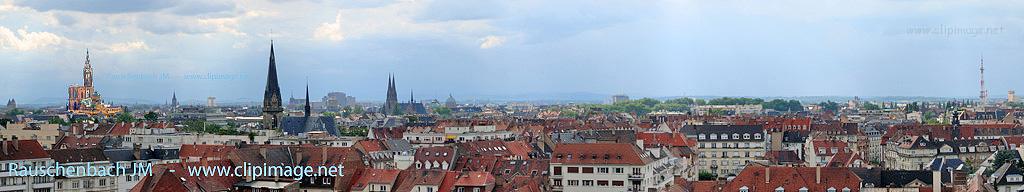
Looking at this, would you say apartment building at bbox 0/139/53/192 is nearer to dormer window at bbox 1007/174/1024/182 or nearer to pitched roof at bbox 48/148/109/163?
pitched roof at bbox 48/148/109/163

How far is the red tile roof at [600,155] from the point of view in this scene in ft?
258

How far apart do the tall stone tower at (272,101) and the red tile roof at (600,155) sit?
289ft

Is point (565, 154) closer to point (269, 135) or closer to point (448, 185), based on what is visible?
point (448, 185)

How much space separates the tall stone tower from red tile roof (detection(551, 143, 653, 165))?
88.2 m

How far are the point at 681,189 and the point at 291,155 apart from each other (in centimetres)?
2603

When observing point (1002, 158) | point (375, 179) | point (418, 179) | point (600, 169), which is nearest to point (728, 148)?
point (1002, 158)

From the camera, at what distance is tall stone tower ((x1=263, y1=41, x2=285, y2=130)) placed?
169m

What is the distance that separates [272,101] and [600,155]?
327ft

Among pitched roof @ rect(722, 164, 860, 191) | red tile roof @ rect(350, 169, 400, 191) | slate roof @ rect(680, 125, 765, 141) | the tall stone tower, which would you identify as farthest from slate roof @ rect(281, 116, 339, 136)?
pitched roof @ rect(722, 164, 860, 191)

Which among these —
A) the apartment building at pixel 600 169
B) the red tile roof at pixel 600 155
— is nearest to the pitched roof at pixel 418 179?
the apartment building at pixel 600 169

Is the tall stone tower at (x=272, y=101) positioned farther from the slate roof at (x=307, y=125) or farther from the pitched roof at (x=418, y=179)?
the pitched roof at (x=418, y=179)

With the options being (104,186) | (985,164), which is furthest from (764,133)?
(104,186)

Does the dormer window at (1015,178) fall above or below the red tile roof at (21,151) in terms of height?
below

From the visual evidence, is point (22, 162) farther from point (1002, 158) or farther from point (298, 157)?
point (1002, 158)
